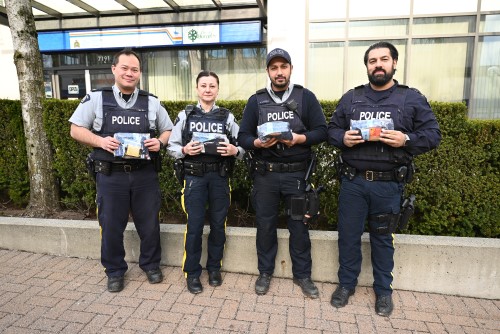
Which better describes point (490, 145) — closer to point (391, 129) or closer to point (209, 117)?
point (391, 129)

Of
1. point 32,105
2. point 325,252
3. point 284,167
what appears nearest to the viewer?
point 284,167

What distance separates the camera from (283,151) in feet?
9.69

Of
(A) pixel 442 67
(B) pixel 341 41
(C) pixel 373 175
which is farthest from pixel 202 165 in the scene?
(A) pixel 442 67

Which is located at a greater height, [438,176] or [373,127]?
[373,127]

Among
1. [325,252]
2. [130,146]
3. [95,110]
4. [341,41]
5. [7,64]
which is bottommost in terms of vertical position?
[325,252]

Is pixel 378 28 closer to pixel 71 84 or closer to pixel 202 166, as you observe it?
pixel 202 166

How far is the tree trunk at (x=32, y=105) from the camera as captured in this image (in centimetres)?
416

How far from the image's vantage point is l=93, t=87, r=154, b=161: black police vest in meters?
2.97

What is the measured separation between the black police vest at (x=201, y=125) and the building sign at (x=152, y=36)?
6.67 metres

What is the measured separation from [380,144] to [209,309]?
202cm

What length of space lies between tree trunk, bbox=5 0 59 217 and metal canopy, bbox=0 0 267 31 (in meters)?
5.09

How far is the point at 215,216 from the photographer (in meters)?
3.15

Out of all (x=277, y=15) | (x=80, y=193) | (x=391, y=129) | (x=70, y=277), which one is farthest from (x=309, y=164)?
(x=277, y=15)

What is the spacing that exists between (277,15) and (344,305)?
25.4 feet
